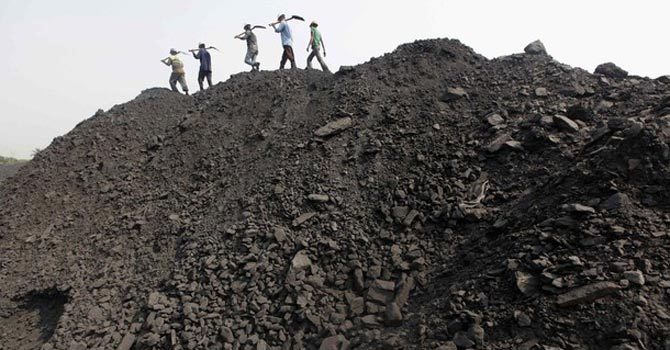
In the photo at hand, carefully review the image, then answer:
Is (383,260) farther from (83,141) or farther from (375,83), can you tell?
(83,141)

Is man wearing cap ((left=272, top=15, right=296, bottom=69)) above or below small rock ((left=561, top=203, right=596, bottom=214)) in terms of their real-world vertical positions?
above

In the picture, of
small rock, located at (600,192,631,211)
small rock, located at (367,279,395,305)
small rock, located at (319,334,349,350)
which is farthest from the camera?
small rock, located at (367,279,395,305)

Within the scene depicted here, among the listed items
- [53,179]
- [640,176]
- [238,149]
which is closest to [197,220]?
[238,149]

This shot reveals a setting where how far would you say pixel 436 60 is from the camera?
31.3ft

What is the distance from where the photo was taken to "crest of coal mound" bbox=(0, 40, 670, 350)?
14.0ft

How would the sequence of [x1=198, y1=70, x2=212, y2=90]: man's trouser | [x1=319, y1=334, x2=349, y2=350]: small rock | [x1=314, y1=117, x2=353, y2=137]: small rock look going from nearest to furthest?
[x1=319, y1=334, x2=349, y2=350]: small rock < [x1=314, y1=117, x2=353, y2=137]: small rock < [x1=198, y1=70, x2=212, y2=90]: man's trouser

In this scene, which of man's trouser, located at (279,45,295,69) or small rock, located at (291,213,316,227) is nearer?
small rock, located at (291,213,316,227)

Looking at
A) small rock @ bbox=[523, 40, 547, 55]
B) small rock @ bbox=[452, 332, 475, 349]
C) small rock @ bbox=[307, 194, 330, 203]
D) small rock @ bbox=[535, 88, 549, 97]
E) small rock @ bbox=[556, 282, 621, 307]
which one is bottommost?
small rock @ bbox=[452, 332, 475, 349]

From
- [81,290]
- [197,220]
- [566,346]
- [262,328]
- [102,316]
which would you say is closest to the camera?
[566,346]

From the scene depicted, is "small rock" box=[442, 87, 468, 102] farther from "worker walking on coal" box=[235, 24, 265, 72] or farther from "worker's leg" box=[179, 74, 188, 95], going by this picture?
"worker's leg" box=[179, 74, 188, 95]

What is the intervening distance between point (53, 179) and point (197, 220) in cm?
455

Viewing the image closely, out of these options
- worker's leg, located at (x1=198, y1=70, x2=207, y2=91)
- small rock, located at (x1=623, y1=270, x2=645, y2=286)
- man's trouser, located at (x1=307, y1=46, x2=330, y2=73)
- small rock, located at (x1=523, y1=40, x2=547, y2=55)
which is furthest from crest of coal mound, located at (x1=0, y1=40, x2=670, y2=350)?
worker's leg, located at (x1=198, y1=70, x2=207, y2=91)

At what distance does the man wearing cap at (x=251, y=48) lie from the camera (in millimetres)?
11906

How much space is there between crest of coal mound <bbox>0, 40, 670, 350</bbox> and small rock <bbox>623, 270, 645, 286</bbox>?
12 mm
